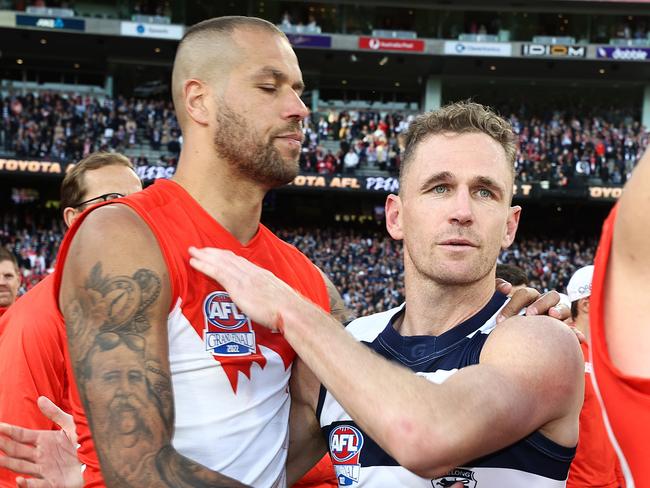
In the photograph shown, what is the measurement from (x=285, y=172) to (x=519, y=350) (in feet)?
3.47

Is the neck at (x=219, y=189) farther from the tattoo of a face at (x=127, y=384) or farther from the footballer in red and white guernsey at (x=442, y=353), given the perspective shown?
the tattoo of a face at (x=127, y=384)

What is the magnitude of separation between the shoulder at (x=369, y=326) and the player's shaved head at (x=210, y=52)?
3.12ft

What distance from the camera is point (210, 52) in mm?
2873

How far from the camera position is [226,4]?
119 feet

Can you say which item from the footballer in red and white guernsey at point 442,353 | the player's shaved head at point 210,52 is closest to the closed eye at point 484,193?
the footballer in red and white guernsey at point 442,353

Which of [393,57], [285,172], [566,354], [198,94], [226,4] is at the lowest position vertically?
[566,354]

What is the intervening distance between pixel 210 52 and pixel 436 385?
4.79 ft

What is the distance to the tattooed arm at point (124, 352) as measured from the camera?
2264 mm

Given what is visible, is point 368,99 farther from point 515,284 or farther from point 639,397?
point 639,397

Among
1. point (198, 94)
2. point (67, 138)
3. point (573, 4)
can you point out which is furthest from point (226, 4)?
point (198, 94)

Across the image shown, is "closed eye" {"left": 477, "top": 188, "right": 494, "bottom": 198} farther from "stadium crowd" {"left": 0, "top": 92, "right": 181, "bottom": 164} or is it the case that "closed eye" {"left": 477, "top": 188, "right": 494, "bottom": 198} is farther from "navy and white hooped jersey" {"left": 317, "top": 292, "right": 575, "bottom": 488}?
"stadium crowd" {"left": 0, "top": 92, "right": 181, "bottom": 164}

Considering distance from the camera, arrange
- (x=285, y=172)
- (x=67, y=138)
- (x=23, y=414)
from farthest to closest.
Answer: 1. (x=67, y=138)
2. (x=23, y=414)
3. (x=285, y=172)

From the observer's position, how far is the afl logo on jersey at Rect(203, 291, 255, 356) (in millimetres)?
2527

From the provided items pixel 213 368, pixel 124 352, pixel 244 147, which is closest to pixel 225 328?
pixel 213 368
